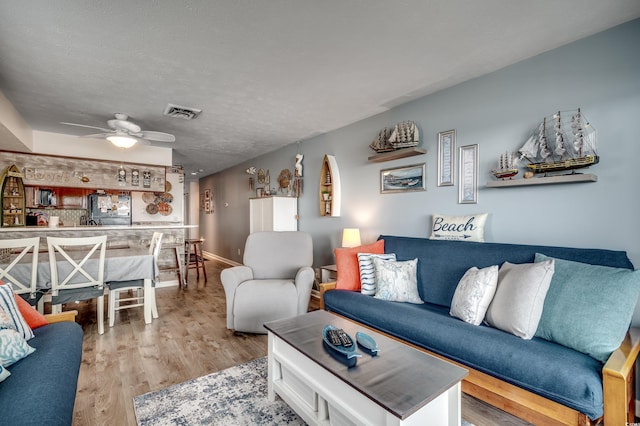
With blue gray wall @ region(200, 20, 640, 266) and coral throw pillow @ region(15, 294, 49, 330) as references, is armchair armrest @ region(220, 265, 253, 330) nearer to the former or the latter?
coral throw pillow @ region(15, 294, 49, 330)

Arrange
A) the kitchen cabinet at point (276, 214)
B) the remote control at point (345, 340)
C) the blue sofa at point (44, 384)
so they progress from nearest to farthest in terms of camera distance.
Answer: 1. the blue sofa at point (44, 384)
2. the remote control at point (345, 340)
3. the kitchen cabinet at point (276, 214)

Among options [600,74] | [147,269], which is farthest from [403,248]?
[147,269]

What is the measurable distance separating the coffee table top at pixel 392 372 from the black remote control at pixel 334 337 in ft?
0.21

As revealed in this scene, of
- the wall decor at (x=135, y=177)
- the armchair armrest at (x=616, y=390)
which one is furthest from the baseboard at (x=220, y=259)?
the armchair armrest at (x=616, y=390)

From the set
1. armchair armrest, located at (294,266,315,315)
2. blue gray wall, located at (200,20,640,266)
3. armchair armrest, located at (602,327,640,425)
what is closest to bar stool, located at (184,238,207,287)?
armchair armrest, located at (294,266,315,315)

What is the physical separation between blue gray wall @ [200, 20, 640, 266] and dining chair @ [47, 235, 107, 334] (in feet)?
9.53

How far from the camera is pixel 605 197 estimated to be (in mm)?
2062

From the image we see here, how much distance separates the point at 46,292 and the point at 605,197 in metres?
4.69

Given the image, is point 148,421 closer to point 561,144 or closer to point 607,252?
point 607,252

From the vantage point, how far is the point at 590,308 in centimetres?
166

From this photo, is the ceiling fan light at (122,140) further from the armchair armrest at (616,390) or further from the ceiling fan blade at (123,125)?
the armchair armrest at (616,390)

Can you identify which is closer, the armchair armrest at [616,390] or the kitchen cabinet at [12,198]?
the armchair armrest at [616,390]

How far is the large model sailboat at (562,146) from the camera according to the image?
212cm

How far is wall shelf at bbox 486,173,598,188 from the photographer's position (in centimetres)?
207
